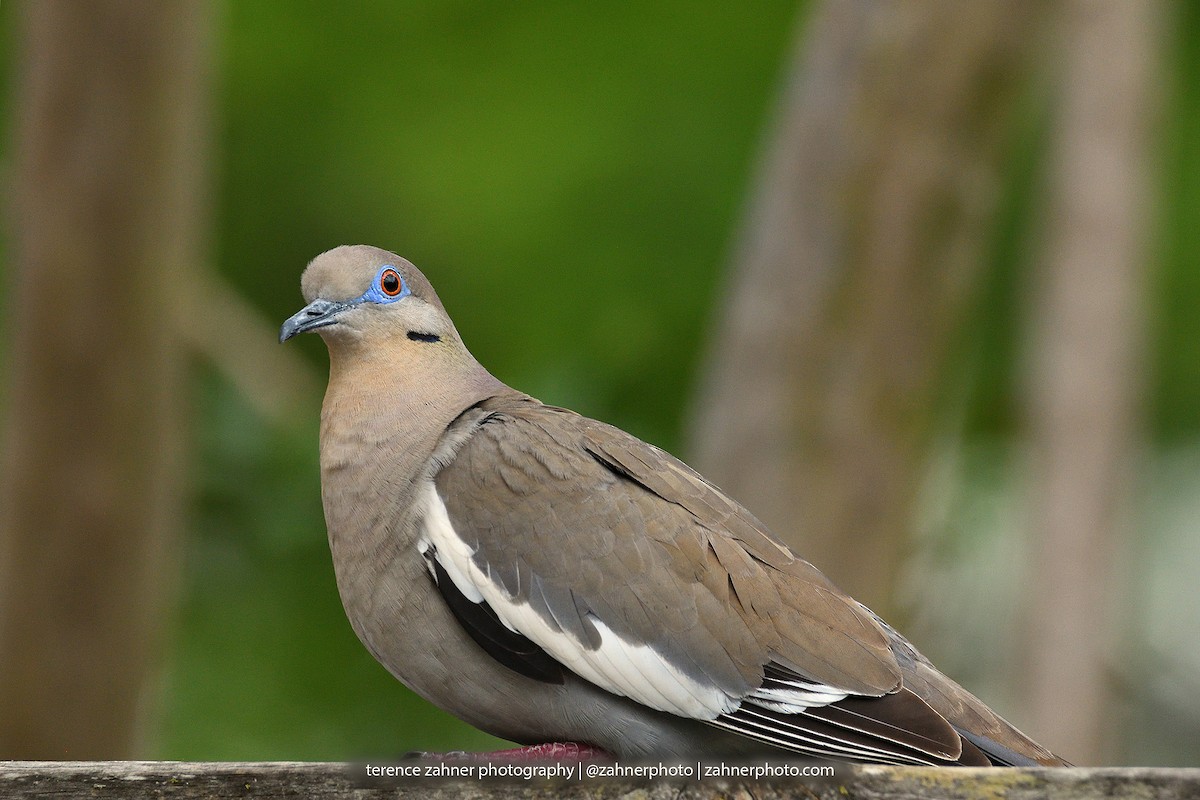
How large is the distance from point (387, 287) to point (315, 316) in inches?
7.7

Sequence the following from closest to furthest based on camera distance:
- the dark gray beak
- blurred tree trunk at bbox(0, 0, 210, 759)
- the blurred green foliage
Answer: the dark gray beak < blurred tree trunk at bbox(0, 0, 210, 759) < the blurred green foliage

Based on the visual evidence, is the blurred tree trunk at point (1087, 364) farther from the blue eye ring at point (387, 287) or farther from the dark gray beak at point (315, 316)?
the dark gray beak at point (315, 316)

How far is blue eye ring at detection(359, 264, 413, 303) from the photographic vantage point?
118 inches

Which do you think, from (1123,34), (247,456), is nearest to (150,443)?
(247,456)

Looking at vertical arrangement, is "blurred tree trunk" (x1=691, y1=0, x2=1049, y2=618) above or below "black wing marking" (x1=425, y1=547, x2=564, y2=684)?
above

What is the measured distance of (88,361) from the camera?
16.7 feet

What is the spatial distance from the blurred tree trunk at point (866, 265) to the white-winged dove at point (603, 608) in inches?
109

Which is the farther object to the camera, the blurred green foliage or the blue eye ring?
the blurred green foliage

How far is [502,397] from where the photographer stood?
2.97m

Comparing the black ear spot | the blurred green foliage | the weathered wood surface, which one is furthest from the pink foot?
the blurred green foliage

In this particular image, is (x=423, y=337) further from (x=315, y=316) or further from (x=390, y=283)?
(x=315, y=316)

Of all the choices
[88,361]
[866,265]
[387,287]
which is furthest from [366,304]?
[866,265]

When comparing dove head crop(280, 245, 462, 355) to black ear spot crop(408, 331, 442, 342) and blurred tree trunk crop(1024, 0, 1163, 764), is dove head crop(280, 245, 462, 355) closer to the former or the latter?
black ear spot crop(408, 331, 442, 342)

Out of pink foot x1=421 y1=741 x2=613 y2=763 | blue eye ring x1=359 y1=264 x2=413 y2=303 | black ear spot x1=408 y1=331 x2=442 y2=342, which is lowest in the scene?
pink foot x1=421 y1=741 x2=613 y2=763
